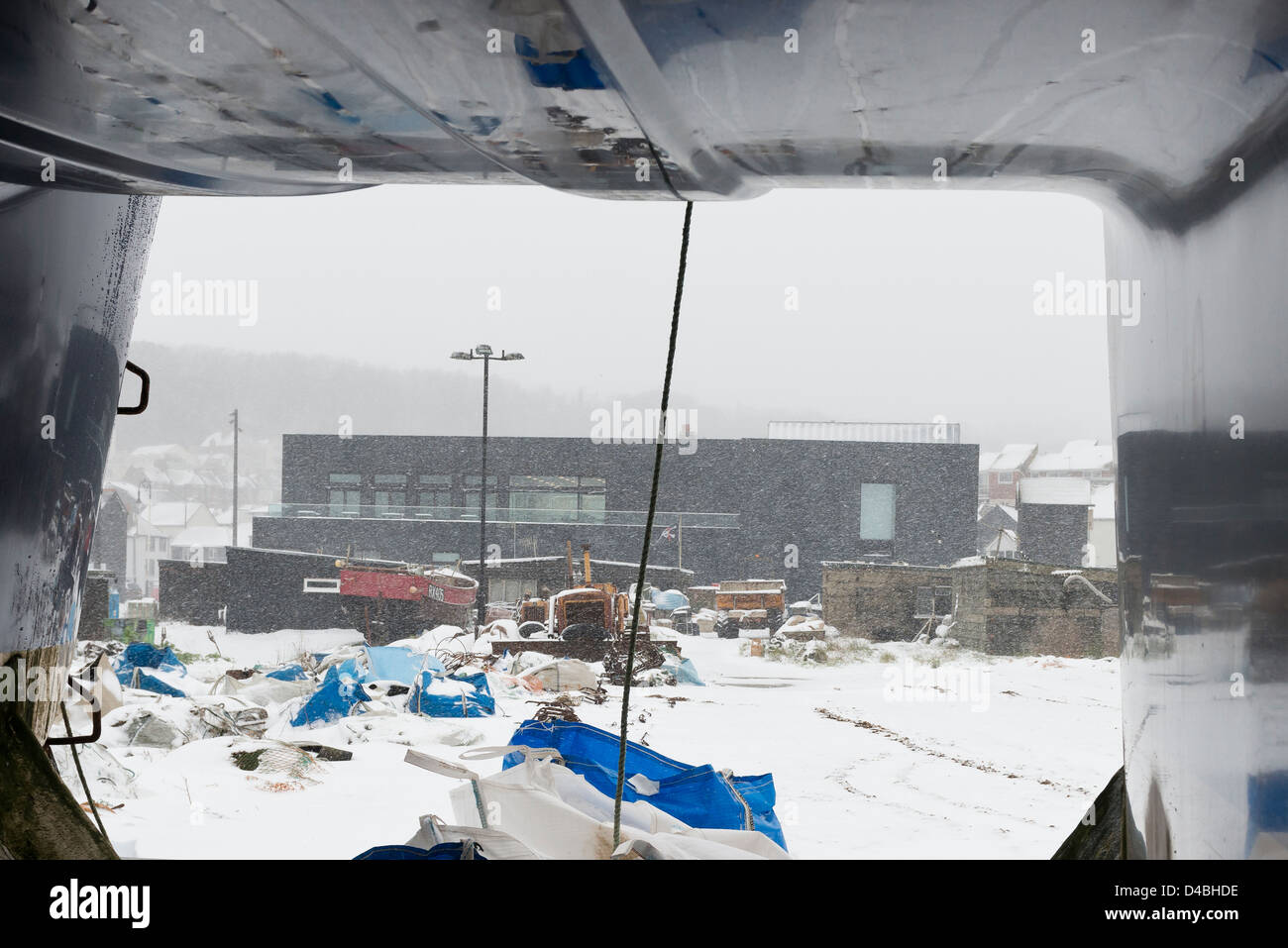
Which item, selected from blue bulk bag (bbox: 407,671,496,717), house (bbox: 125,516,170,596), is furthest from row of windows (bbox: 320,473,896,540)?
house (bbox: 125,516,170,596)

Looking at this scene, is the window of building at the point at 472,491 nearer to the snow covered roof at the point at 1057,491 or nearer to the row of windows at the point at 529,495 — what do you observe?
the row of windows at the point at 529,495

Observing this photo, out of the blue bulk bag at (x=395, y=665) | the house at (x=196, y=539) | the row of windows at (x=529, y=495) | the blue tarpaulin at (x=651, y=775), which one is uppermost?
the row of windows at (x=529, y=495)

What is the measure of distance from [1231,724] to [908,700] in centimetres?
1683

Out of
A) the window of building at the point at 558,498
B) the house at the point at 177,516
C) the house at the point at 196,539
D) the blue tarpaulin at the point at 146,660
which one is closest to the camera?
the blue tarpaulin at the point at 146,660

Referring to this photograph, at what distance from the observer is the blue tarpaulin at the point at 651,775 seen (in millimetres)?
2264

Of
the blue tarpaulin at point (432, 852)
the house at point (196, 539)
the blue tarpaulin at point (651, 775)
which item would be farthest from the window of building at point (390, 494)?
the blue tarpaulin at point (432, 852)

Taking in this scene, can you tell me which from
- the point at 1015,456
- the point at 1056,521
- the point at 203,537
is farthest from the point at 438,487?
the point at 1015,456

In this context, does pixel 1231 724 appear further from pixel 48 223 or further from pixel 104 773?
pixel 104 773

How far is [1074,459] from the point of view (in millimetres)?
26516

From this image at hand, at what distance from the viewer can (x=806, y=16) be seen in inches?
32.4

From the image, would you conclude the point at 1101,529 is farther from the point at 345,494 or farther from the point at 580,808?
the point at 580,808

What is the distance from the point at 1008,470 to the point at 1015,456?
83 cm

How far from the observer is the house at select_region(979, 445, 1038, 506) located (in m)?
25.4
